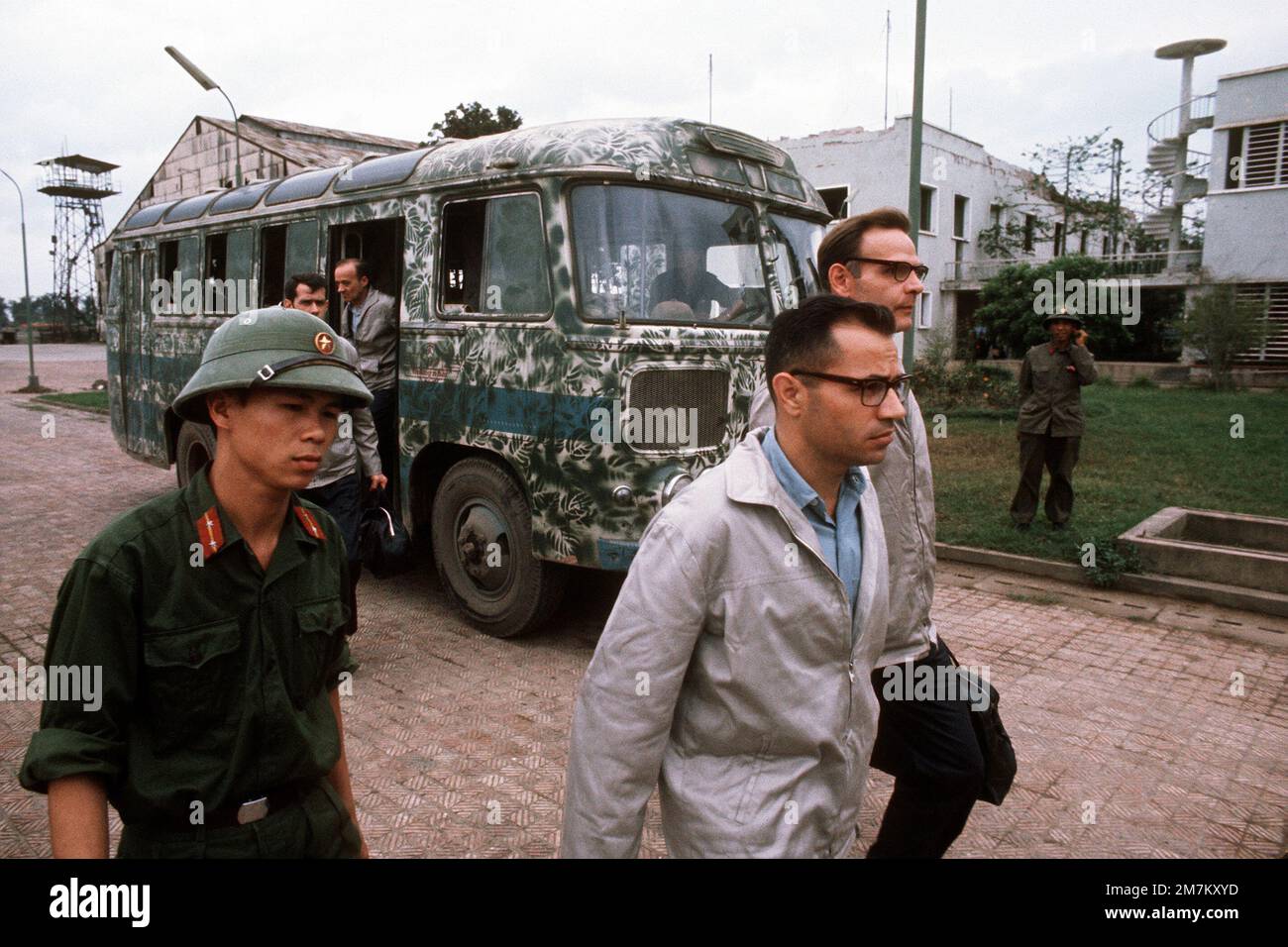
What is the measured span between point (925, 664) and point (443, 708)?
10.1 ft

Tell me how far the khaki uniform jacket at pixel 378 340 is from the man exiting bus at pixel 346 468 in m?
1.13

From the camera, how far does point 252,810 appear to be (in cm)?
183

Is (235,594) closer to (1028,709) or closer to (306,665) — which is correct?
(306,665)

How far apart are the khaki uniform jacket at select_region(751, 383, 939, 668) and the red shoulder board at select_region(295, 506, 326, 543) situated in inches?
63.7

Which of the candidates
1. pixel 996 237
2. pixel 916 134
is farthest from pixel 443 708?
pixel 996 237

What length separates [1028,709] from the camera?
5.35 m

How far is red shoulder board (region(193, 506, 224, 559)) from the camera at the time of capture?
181cm

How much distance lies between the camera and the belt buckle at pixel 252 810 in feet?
5.95

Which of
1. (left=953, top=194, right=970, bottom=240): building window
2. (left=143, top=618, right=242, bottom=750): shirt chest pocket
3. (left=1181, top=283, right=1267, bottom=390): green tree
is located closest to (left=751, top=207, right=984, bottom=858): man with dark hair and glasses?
(left=143, top=618, right=242, bottom=750): shirt chest pocket

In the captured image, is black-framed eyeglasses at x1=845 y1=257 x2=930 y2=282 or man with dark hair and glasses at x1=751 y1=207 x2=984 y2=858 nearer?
man with dark hair and glasses at x1=751 y1=207 x2=984 y2=858

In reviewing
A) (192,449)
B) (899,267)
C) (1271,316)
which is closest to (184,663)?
(899,267)

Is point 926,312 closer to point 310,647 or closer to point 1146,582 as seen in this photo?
point 1146,582

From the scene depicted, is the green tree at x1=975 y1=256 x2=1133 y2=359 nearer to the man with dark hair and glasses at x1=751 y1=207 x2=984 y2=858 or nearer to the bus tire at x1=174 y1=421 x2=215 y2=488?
the bus tire at x1=174 y1=421 x2=215 y2=488

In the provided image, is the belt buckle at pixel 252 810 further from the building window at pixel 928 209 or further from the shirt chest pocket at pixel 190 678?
the building window at pixel 928 209
